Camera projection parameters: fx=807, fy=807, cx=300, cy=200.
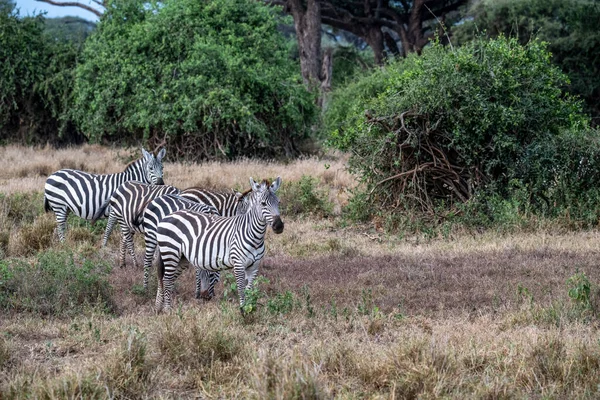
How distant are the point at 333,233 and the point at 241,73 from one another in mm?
8284

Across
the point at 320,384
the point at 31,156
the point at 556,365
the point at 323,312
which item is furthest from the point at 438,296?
the point at 31,156

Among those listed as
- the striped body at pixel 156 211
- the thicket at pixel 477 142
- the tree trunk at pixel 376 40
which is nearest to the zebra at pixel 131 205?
the striped body at pixel 156 211

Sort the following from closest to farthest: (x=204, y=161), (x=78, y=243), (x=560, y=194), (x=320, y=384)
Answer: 1. (x=320, y=384)
2. (x=78, y=243)
3. (x=560, y=194)
4. (x=204, y=161)

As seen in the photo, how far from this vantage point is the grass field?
240 inches

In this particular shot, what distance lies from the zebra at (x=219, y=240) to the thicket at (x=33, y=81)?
52.6ft

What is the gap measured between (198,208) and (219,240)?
143 centimetres

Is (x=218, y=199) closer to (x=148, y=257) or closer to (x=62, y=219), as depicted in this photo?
(x=148, y=257)

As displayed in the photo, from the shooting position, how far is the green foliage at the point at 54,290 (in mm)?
8531

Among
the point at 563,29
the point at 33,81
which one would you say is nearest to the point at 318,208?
the point at 33,81

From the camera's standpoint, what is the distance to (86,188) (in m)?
12.7

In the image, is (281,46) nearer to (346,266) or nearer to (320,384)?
(346,266)

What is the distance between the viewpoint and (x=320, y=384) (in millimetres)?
5859

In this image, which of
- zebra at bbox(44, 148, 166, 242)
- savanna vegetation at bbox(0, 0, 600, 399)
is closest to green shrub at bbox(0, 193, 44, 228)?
savanna vegetation at bbox(0, 0, 600, 399)

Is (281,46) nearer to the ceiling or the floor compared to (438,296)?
nearer to the ceiling
